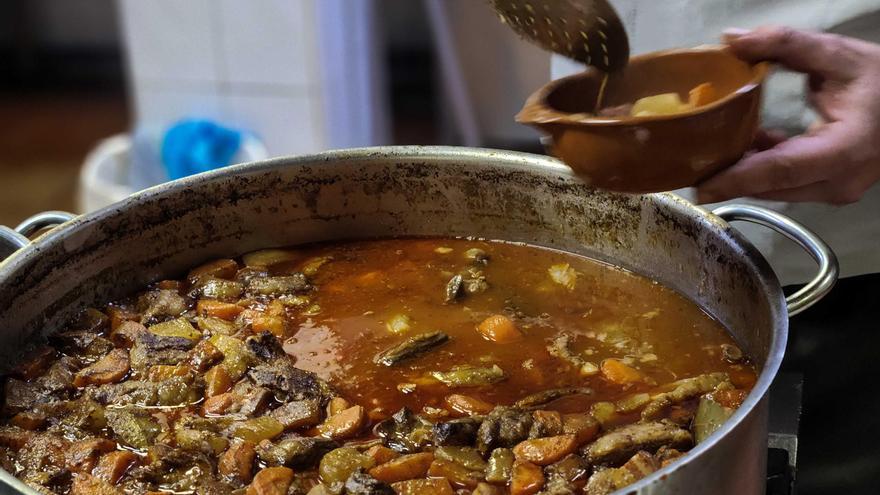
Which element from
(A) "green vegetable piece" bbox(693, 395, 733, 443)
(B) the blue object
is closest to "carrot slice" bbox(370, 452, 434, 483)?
(A) "green vegetable piece" bbox(693, 395, 733, 443)

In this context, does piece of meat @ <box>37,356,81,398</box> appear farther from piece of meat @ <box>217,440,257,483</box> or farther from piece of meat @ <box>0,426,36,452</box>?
piece of meat @ <box>217,440,257,483</box>

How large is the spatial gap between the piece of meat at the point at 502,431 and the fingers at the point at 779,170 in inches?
13.9

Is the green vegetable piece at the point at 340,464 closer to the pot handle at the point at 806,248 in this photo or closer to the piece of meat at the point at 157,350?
the piece of meat at the point at 157,350

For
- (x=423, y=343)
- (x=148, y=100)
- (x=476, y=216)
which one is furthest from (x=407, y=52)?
(x=423, y=343)

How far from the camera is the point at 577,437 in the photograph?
119 centimetres

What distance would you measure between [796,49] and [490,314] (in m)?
0.57

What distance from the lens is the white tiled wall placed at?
10.9 feet

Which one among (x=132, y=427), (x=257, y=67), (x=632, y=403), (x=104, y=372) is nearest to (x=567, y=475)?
(x=632, y=403)

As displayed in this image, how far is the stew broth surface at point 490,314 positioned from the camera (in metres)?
1.33

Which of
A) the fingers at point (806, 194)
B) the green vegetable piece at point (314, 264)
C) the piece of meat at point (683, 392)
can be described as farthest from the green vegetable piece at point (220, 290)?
the fingers at point (806, 194)

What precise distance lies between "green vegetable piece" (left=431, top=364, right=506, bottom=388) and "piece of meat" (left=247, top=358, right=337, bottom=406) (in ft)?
0.50

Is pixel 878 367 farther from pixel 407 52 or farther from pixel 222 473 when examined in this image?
pixel 407 52

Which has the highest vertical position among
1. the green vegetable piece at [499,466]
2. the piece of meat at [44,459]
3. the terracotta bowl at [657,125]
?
the terracotta bowl at [657,125]

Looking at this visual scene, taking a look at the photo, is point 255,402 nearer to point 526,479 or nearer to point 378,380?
point 378,380
